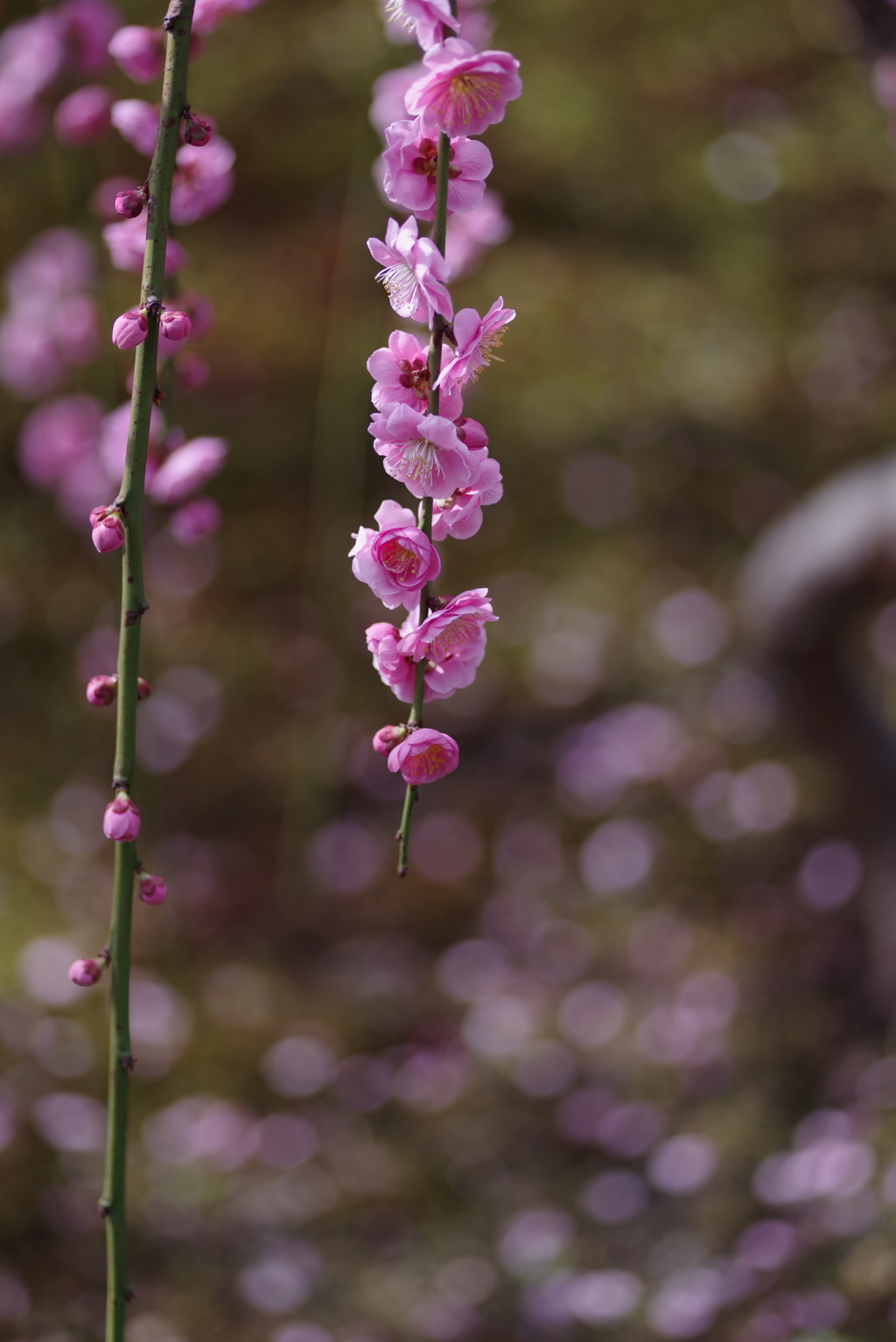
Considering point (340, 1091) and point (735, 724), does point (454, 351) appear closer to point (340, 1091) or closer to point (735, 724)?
point (340, 1091)

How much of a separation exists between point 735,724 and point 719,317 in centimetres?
93

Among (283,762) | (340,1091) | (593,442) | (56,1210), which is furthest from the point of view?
(593,442)

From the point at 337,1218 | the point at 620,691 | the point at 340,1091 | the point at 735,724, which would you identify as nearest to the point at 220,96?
the point at 620,691

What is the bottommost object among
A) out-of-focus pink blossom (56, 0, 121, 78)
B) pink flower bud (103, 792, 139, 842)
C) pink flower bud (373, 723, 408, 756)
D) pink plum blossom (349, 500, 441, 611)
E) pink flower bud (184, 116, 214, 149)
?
pink flower bud (103, 792, 139, 842)

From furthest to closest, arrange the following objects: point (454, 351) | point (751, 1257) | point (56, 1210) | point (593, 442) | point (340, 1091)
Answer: point (593, 442) → point (340, 1091) → point (56, 1210) → point (751, 1257) → point (454, 351)

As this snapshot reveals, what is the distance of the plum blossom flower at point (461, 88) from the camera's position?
0.39 meters

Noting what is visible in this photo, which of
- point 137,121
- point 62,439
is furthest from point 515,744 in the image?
point 137,121

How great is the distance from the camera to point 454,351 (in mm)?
434

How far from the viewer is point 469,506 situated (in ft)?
1.44

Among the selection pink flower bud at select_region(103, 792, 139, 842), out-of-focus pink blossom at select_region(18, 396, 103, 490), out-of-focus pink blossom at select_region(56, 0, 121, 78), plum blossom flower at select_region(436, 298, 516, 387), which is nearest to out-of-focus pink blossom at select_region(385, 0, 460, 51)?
plum blossom flower at select_region(436, 298, 516, 387)

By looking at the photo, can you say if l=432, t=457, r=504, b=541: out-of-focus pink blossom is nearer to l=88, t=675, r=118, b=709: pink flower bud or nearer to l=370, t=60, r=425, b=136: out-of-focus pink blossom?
l=88, t=675, r=118, b=709: pink flower bud

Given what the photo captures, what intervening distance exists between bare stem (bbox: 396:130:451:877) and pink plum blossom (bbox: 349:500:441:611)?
1 centimetres

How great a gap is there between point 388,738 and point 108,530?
0.52ft

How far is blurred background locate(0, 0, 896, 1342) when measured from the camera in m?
1.12
